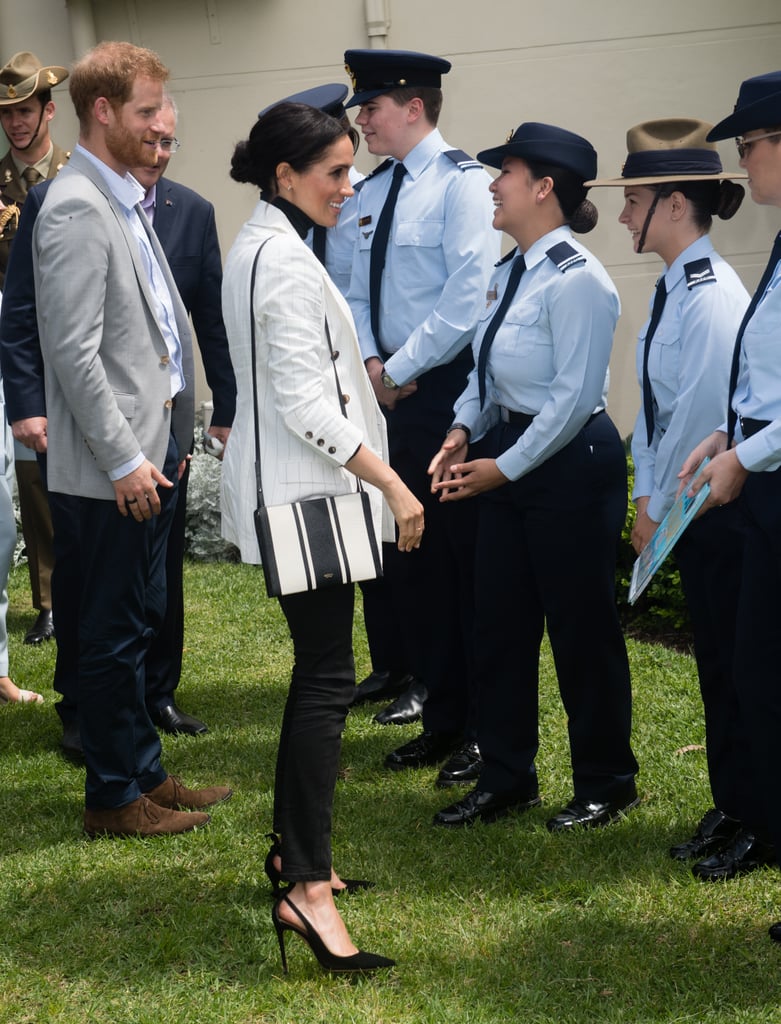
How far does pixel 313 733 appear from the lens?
345 cm

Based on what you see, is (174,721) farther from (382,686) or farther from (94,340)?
(94,340)

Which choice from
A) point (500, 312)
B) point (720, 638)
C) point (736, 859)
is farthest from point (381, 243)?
point (736, 859)

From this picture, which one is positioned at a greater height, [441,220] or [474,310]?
[441,220]

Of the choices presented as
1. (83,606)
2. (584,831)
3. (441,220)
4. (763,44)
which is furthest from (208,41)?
(584,831)

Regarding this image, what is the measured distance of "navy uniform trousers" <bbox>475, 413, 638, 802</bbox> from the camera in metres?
4.18

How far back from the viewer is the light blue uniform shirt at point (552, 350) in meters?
4.03

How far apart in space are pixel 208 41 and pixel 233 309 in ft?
19.7

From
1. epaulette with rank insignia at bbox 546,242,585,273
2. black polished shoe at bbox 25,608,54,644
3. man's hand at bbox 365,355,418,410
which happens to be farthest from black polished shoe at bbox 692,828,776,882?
black polished shoe at bbox 25,608,54,644

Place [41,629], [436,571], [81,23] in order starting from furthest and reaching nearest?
1. [81,23]
2. [41,629]
3. [436,571]

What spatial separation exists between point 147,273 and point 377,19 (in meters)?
5.04

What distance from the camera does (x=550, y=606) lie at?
14.0 feet

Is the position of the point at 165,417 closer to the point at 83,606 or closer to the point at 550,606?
the point at 83,606

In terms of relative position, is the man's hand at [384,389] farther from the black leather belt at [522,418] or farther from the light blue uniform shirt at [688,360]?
the light blue uniform shirt at [688,360]

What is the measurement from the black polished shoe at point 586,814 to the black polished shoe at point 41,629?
3401mm
